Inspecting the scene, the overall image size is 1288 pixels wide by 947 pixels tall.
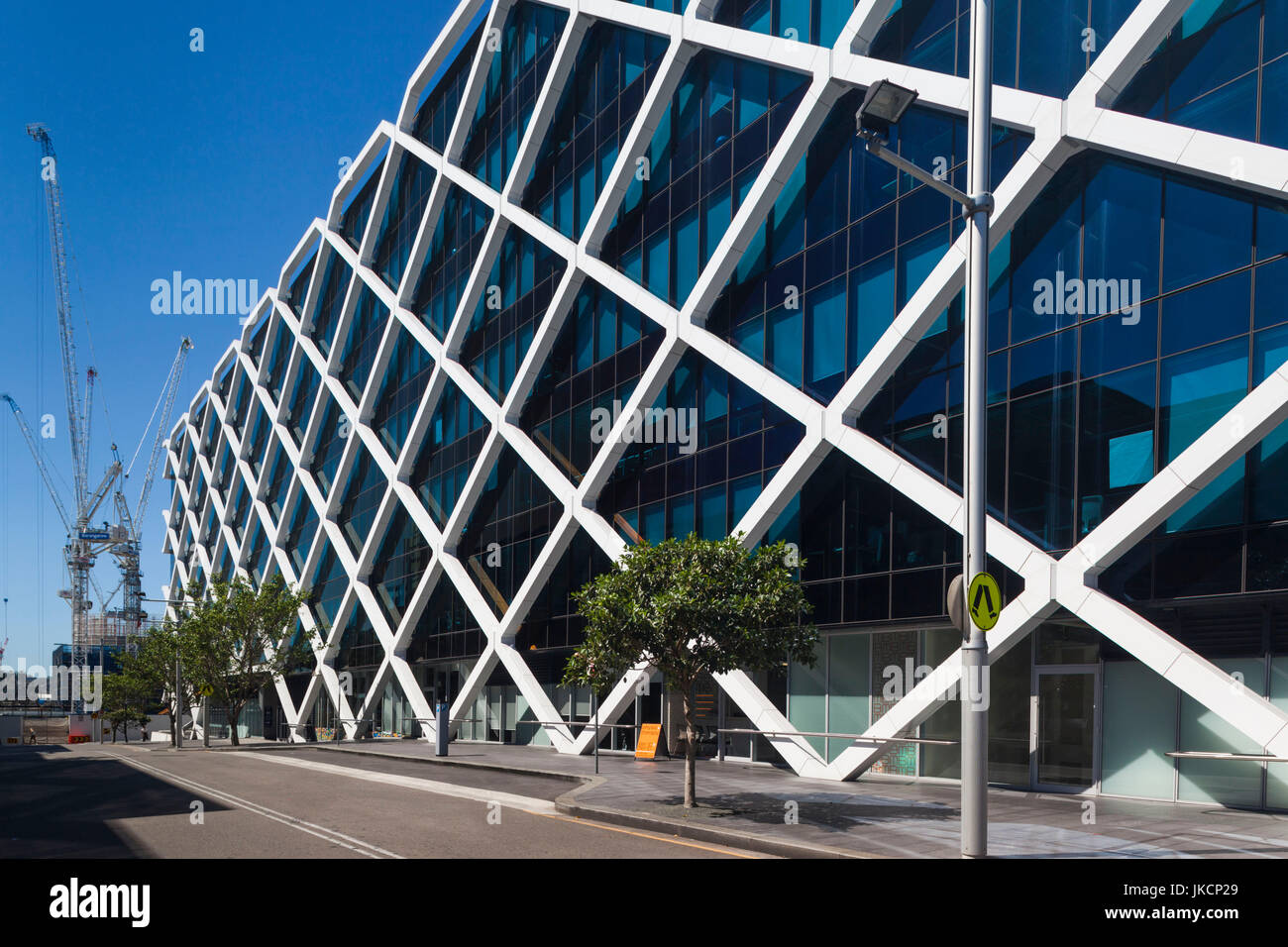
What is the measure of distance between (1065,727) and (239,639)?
4063 centimetres

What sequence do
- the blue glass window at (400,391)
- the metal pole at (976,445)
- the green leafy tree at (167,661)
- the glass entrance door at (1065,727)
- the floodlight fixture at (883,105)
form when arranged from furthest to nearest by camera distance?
the green leafy tree at (167,661), the blue glass window at (400,391), the glass entrance door at (1065,727), the floodlight fixture at (883,105), the metal pole at (976,445)

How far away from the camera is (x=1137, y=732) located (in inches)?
682

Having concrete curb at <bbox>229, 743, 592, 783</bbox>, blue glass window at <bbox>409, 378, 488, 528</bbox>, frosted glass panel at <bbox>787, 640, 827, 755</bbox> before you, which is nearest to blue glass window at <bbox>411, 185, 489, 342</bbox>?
blue glass window at <bbox>409, 378, 488, 528</bbox>

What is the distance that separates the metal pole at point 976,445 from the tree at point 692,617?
5.68m

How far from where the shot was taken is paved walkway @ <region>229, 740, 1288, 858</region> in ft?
40.4

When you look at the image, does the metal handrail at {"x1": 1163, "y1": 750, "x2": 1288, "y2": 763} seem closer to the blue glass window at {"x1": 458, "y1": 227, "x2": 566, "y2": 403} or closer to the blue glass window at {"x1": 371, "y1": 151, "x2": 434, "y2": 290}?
the blue glass window at {"x1": 458, "y1": 227, "x2": 566, "y2": 403}

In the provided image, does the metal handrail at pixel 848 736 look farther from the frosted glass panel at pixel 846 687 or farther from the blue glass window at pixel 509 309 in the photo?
the blue glass window at pixel 509 309

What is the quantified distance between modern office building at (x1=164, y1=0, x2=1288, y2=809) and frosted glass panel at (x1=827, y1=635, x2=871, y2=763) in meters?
0.08

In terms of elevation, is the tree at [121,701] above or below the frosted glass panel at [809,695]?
below

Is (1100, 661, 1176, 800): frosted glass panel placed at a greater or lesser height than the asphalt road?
greater

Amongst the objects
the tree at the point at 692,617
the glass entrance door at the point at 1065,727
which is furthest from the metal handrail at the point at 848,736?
the tree at the point at 692,617

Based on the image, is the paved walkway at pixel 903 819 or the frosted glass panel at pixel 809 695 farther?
the frosted glass panel at pixel 809 695

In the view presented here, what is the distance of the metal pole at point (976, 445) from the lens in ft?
36.1
